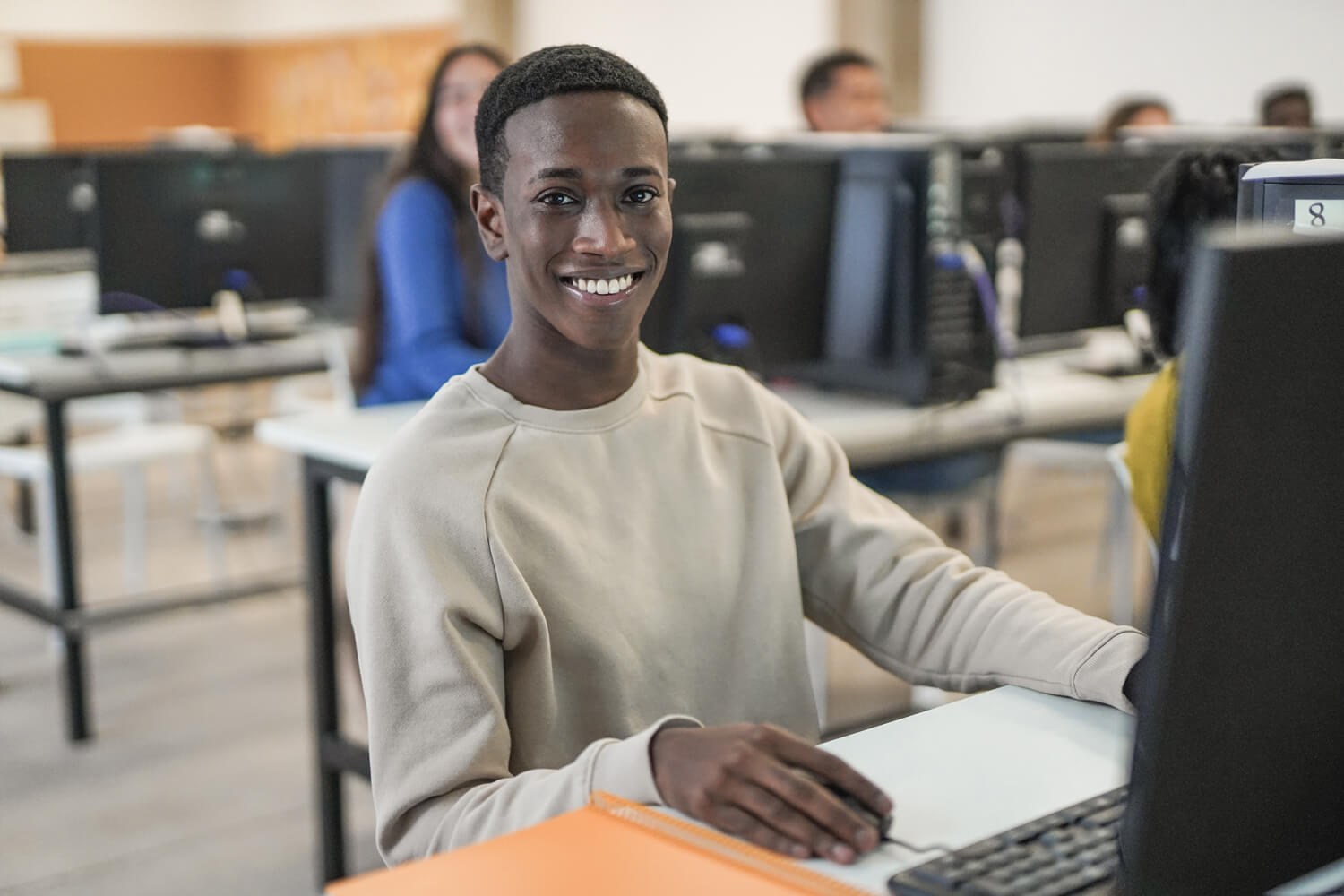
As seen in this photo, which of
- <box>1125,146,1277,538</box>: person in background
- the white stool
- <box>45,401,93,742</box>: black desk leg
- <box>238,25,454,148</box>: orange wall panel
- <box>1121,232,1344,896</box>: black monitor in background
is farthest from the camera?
<box>238,25,454,148</box>: orange wall panel

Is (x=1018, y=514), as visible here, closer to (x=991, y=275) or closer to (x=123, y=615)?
(x=991, y=275)

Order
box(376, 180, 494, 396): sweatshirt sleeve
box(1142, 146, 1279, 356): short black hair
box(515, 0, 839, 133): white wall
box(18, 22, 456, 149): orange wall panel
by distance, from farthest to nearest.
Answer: box(18, 22, 456, 149): orange wall panel, box(515, 0, 839, 133): white wall, box(376, 180, 494, 396): sweatshirt sleeve, box(1142, 146, 1279, 356): short black hair

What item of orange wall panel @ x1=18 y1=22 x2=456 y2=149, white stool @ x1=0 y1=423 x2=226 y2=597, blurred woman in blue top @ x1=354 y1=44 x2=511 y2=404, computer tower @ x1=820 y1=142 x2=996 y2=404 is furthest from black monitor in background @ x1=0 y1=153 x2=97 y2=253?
orange wall panel @ x1=18 y1=22 x2=456 y2=149

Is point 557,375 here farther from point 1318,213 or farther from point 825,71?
point 825,71

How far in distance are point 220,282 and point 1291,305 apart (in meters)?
3.20

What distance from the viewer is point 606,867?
0.83 m

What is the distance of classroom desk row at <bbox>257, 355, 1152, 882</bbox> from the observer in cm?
231

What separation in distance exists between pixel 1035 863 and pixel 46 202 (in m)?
4.12

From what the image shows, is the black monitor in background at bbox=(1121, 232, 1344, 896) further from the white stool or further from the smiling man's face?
the white stool

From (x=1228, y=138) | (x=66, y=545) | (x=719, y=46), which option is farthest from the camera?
(x=719, y=46)

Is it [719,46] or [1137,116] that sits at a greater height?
[719,46]

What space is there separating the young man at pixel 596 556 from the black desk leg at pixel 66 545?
7.05 feet

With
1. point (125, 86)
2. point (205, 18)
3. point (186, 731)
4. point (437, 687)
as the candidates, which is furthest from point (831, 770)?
point (205, 18)

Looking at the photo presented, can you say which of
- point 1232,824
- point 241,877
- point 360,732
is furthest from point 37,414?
point 1232,824
